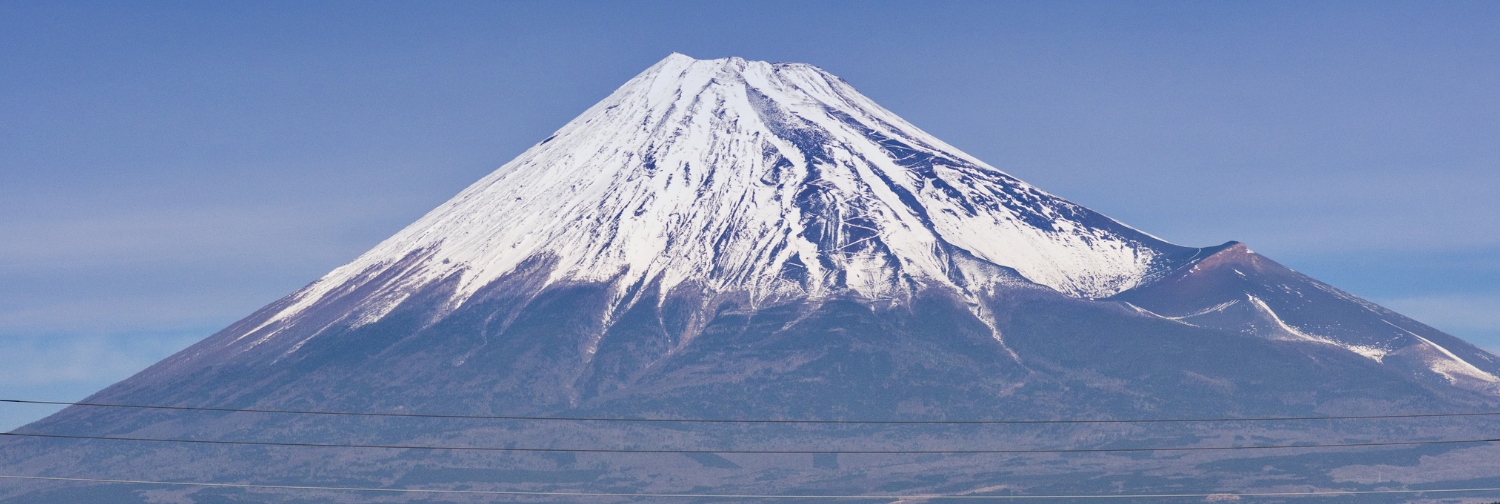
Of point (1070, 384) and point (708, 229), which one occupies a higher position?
point (708, 229)

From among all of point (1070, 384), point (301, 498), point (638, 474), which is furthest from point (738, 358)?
point (301, 498)

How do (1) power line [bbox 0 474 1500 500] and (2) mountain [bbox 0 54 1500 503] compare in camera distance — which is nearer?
(1) power line [bbox 0 474 1500 500]

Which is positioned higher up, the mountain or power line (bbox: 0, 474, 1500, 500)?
the mountain

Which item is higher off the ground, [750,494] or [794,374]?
[794,374]

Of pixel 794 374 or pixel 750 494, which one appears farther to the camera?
pixel 794 374

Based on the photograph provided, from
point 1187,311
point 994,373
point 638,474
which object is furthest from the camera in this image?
point 1187,311

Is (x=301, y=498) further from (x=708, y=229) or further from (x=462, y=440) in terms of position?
(x=708, y=229)

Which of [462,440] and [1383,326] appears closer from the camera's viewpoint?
[462,440]

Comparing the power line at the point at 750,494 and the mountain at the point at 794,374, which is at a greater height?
the mountain at the point at 794,374
